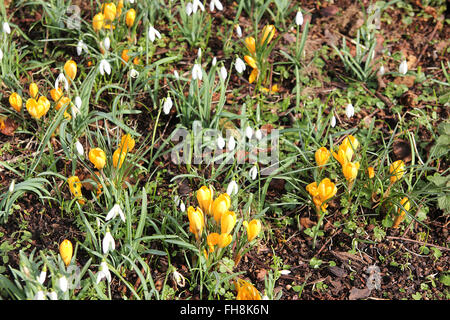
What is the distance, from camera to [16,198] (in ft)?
9.27

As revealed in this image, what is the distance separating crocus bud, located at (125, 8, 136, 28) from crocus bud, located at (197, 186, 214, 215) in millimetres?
1445

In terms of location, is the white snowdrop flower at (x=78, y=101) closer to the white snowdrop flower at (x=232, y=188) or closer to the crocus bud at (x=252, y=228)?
the white snowdrop flower at (x=232, y=188)

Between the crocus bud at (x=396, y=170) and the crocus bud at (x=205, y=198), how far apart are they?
0.98 meters

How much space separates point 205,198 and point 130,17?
149 cm

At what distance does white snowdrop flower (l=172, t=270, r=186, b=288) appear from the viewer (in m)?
→ 2.51

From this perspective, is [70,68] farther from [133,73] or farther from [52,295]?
[52,295]

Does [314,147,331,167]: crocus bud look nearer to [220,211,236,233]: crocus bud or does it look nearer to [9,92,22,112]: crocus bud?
[220,211,236,233]: crocus bud

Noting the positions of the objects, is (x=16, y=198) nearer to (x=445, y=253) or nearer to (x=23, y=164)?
(x=23, y=164)

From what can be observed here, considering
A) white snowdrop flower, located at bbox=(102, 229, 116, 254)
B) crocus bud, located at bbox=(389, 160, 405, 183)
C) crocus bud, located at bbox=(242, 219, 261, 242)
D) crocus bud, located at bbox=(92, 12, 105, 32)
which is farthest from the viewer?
crocus bud, located at bbox=(92, 12, 105, 32)

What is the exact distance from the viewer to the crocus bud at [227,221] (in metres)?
2.48

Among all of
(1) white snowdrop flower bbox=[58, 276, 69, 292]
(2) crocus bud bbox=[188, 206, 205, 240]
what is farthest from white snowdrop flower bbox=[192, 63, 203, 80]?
(1) white snowdrop flower bbox=[58, 276, 69, 292]

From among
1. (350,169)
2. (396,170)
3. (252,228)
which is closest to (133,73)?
(252,228)

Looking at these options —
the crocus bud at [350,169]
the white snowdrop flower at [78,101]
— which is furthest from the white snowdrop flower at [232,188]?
the white snowdrop flower at [78,101]

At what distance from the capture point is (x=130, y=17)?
3484 millimetres
